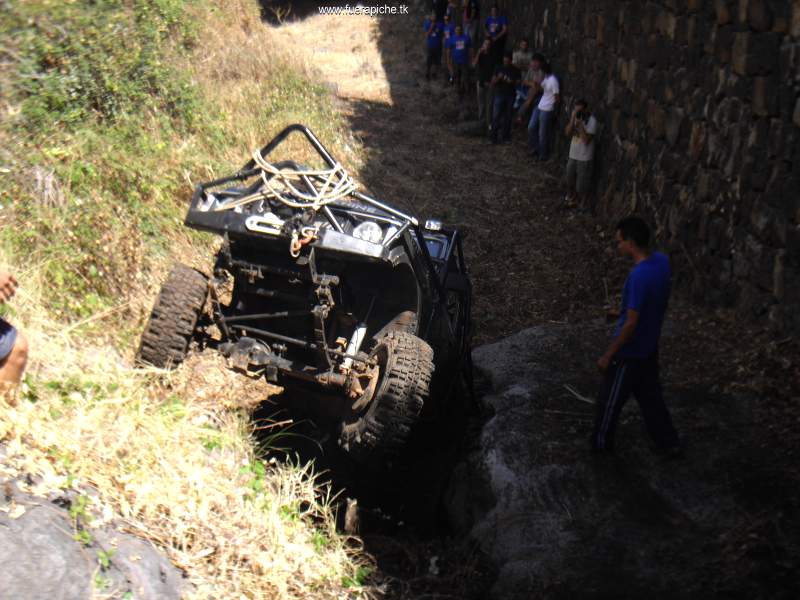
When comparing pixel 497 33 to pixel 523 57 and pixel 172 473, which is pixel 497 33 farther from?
pixel 172 473

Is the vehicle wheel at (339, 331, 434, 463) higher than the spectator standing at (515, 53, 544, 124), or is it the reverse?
the spectator standing at (515, 53, 544, 124)

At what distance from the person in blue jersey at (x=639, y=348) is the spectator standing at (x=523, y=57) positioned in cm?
1043

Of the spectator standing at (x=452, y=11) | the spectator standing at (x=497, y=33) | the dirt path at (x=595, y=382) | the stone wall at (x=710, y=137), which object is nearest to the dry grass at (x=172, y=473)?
the dirt path at (x=595, y=382)

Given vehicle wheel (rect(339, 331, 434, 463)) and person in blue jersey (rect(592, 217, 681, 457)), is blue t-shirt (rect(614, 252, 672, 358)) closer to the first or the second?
person in blue jersey (rect(592, 217, 681, 457))

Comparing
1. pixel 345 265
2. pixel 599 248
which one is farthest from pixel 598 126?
pixel 345 265

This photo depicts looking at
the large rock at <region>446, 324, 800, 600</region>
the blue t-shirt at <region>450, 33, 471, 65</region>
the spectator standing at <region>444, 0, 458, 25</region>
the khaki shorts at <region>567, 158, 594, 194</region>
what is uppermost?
the spectator standing at <region>444, 0, 458, 25</region>

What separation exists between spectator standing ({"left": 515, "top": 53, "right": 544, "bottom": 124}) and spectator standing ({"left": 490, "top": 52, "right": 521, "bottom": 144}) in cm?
19

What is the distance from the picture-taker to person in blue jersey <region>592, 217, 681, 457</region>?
5527mm

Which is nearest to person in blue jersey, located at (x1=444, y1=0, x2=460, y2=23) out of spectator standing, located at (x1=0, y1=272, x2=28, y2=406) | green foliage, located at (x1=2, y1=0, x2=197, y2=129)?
green foliage, located at (x1=2, y1=0, x2=197, y2=129)

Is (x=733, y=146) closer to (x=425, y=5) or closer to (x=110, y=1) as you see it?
(x=110, y=1)

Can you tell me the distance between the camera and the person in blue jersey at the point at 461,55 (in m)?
18.3

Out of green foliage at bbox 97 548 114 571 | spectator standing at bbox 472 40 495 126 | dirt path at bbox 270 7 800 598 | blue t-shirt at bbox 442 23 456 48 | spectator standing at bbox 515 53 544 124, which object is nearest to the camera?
green foliage at bbox 97 548 114 571

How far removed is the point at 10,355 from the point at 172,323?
1.41 metres

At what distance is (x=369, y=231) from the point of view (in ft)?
19.7
